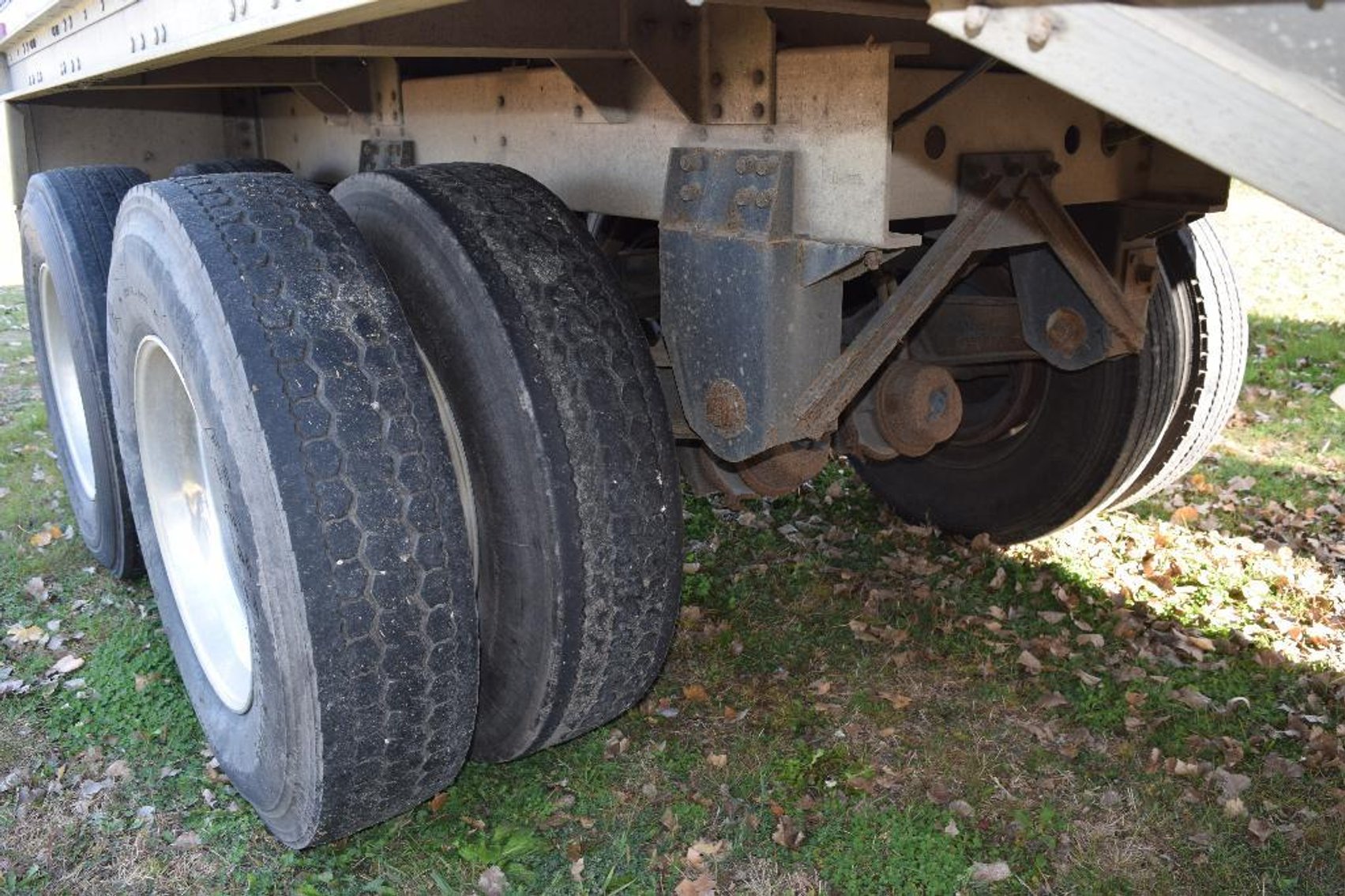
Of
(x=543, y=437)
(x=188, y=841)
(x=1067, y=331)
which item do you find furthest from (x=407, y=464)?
(x=1067, y=331)

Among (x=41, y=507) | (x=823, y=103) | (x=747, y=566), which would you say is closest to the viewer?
(x=823, y=103)

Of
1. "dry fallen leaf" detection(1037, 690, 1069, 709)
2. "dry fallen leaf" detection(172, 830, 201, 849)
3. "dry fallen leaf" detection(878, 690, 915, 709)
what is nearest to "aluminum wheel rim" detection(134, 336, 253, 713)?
"dry fallen leaf" detection(172, 830, 201, 849)

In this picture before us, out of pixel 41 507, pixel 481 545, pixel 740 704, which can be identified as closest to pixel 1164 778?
pixel 740 704

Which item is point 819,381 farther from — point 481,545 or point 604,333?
point 481,545

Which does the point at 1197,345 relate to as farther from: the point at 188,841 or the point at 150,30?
the point at 188,841

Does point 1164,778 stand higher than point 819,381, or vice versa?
point 819,381

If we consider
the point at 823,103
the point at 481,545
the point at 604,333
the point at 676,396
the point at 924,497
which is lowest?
the point at 924,497

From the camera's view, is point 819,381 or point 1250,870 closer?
point 819,381

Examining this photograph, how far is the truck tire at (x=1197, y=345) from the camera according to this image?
147 inches

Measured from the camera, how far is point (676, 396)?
9.37 feet

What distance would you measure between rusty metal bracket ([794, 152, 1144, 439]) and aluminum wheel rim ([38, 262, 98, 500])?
3.09 m

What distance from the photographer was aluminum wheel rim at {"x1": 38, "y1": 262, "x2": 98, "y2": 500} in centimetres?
437

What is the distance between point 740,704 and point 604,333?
137 centimetres

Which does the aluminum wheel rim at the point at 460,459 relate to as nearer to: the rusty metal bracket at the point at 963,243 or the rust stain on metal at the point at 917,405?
the rusty metal bracket at the point at 963,243
